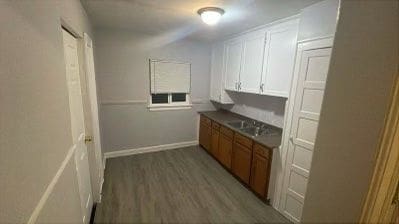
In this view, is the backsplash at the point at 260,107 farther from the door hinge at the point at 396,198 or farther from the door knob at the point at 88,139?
the door knob at the point at 88,139

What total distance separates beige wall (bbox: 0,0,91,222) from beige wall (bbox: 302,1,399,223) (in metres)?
0.99

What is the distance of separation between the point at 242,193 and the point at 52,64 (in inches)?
105

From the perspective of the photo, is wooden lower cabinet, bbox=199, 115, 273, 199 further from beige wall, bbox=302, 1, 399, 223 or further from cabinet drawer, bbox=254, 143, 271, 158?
beige wall, bbox=302, 1, 399, 223

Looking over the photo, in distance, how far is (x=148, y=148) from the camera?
13.2 feet

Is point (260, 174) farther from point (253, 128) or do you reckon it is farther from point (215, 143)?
point (215, 143)

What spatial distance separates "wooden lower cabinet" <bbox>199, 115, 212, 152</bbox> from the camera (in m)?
3.89

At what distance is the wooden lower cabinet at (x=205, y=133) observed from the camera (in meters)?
3.89

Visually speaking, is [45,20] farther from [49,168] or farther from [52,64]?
[49,168]

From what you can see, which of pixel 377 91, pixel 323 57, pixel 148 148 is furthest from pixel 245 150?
pixel 377 91

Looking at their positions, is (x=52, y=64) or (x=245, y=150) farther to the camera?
(x=245, y=150)

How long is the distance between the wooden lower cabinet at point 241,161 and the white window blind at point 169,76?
1.73 metres

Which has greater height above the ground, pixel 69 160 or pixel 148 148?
pixel 69 160

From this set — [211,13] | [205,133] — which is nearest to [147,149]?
[205,133]

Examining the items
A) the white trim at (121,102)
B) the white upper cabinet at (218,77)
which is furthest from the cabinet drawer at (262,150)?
the white trim at (121,102)
